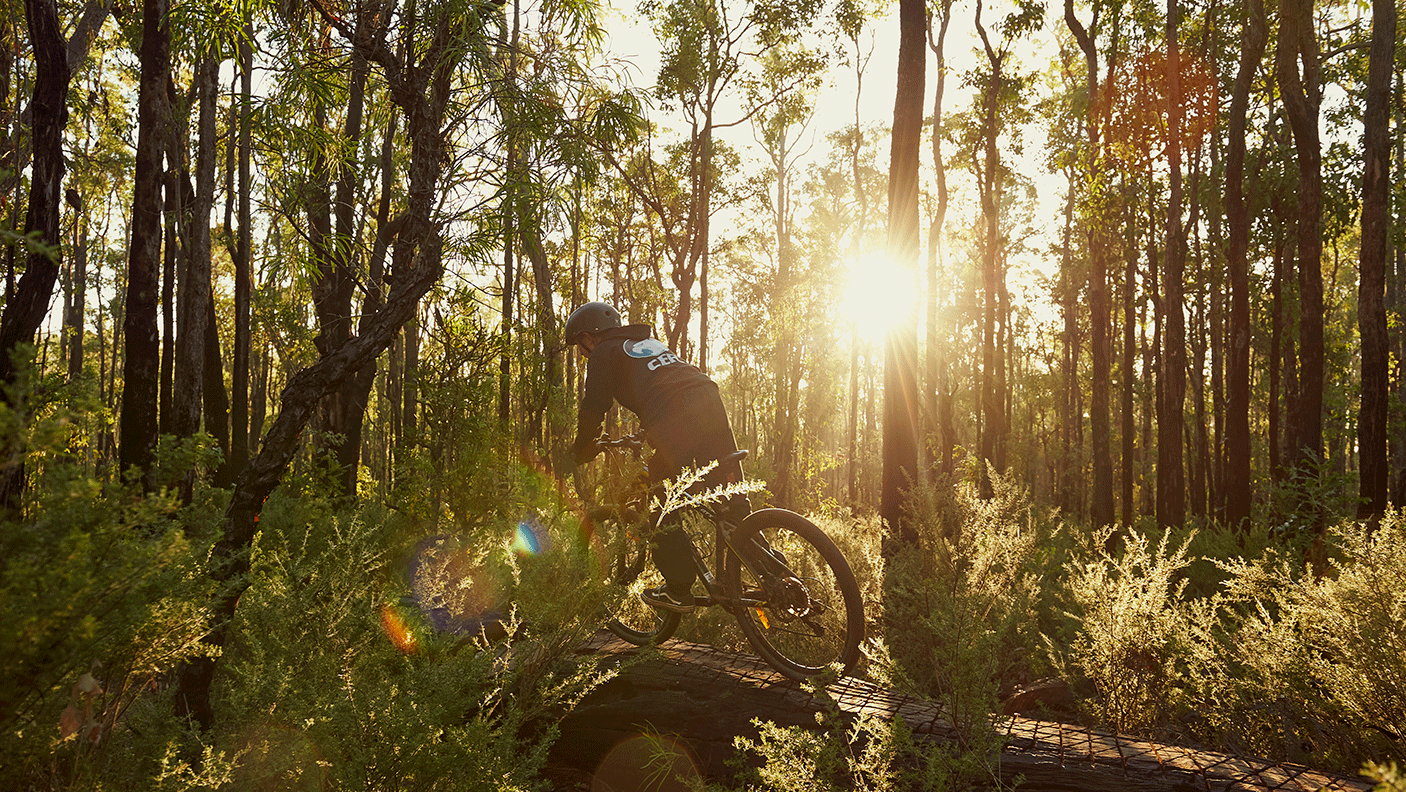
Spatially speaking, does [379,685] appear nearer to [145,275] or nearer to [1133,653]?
[1133,653]

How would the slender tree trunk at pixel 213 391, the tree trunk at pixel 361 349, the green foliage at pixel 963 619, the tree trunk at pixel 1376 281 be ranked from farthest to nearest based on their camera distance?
the slender tree trunk at pixel 213 391 → the tree trunk at pixel 1376 281 → the tree trunk at pixel 361 349 → the green foliage at pixel 963 619

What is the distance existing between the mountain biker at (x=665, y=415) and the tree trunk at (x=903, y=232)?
12.2 ft

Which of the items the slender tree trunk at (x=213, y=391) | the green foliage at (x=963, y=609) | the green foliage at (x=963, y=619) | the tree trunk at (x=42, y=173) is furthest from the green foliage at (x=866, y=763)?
the slender tree trunk at (x=213, y=391)

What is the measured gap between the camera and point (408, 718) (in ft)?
7.16

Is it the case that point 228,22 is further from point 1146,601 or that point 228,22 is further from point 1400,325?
point 1400,325

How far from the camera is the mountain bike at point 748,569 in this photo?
12.3 ft

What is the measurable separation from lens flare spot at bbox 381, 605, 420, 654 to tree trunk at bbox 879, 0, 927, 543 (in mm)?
5089

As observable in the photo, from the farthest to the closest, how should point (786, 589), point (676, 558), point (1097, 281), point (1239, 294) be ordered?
point (1097, 281) → point (1239, 294) → point (676, 558) → point (786, 589)

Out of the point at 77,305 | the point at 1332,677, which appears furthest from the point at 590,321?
the point at 77,305

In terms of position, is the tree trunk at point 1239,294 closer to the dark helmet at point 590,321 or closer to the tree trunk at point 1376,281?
the tree trunk at point 1376,281

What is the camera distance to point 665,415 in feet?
13.9

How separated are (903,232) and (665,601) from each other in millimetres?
5434

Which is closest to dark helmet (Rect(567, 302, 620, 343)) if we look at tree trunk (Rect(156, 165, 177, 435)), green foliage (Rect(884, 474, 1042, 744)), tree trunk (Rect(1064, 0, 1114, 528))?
green foliage (Rect(884, 474, 1042, 744))

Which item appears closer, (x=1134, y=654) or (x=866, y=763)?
(x=866, y=763)
